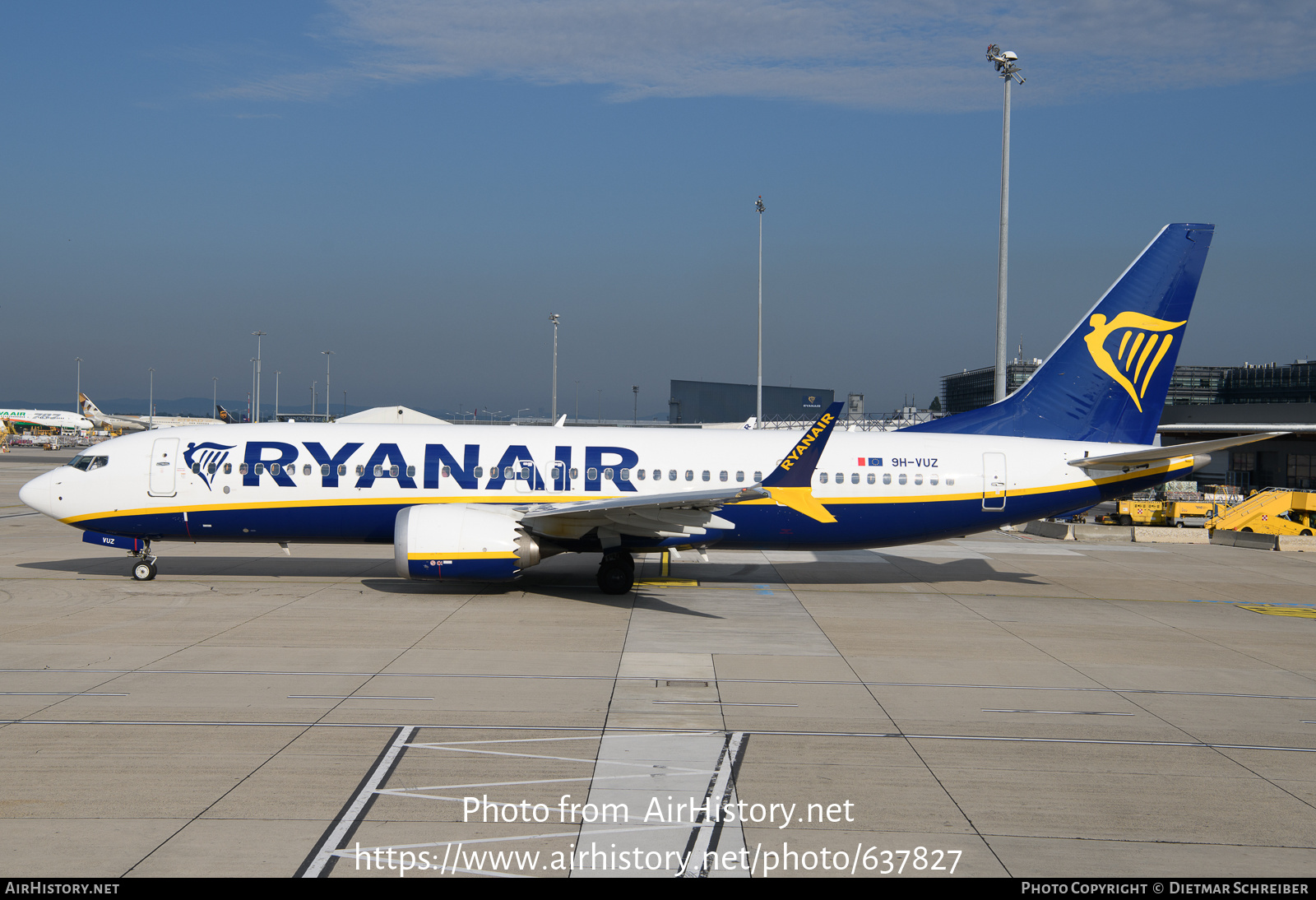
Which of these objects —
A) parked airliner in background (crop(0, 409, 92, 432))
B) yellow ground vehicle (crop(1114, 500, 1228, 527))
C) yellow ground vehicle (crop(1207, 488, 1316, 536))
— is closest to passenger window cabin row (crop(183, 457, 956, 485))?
yellow ground vehicle (crop(1207, 488, 1316, 536))

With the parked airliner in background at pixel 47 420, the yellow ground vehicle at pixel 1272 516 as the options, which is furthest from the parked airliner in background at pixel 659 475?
the parked airliner in background at pixel 47 420

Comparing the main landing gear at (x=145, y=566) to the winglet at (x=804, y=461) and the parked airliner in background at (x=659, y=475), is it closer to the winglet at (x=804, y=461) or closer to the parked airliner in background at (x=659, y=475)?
the parked airliner in background at (x=659, y=475)

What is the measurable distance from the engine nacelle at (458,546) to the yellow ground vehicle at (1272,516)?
33203 mm

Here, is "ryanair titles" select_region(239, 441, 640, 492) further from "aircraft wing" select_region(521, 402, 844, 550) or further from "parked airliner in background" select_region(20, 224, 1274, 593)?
Answer: "aircraft wing" select_region(521, 402, 844, 550)

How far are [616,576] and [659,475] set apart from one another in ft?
9.19

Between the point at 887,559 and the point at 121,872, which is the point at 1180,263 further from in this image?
the point at 121,872

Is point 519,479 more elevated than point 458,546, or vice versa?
point 519,479

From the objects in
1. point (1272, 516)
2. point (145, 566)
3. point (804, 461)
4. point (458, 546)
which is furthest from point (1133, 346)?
point (145, 566)

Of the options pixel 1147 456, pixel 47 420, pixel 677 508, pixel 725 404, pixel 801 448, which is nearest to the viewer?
pixel 801 448

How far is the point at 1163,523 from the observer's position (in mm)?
42188

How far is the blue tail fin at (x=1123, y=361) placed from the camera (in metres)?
23.0

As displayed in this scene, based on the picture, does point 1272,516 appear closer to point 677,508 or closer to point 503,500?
point 677,508

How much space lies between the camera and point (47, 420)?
16200 cm

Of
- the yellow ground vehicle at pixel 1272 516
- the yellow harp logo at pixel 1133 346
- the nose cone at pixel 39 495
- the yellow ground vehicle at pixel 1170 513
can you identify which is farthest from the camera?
the yellow ground vehicle at pixel 1170 513
